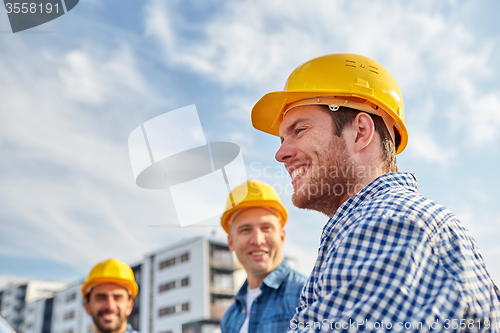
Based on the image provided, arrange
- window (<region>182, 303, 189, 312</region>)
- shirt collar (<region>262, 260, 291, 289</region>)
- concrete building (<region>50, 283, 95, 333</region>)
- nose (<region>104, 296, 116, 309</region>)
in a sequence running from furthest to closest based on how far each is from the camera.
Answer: concrete building (<region>50, 283, 95, 333</region>) < window (<region>182, 303, 189, 312</region>) < nose (<region>104, 296, 116, 309</region>) < shirt collar (<region>262, 260, 291, 289</region>)

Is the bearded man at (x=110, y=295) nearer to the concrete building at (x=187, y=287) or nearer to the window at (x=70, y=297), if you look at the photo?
the concrete building at (x=187, y=287)

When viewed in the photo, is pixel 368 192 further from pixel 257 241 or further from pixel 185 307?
pixel 185 307

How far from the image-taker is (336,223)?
2.03 meters

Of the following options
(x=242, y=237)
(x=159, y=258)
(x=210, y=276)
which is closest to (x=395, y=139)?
(x=242, y=237)

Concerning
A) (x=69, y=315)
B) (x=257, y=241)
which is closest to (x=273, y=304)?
(x=257, y=241)

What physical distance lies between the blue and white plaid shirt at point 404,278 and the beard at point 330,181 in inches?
Answer: 29.3

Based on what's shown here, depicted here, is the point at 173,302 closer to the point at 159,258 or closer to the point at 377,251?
the point at 159,258

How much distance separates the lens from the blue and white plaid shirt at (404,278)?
145 centimetres

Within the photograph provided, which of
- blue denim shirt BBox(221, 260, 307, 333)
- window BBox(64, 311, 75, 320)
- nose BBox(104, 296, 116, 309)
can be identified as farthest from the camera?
window BBox(64, 311, 75, 320)

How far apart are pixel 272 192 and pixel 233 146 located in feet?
4.54

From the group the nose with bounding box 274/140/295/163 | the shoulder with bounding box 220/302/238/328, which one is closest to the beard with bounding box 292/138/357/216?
the nose with bounding box 274/140/295/163

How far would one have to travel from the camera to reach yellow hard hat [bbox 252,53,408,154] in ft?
9.18

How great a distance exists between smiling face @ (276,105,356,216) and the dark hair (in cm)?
5

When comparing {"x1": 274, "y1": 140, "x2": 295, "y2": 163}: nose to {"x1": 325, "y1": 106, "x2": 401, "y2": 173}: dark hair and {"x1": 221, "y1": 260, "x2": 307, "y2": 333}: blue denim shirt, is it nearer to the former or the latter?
{"x1": 325, "y1": 106, "x2": 401, "y2": 173}: dark hair
